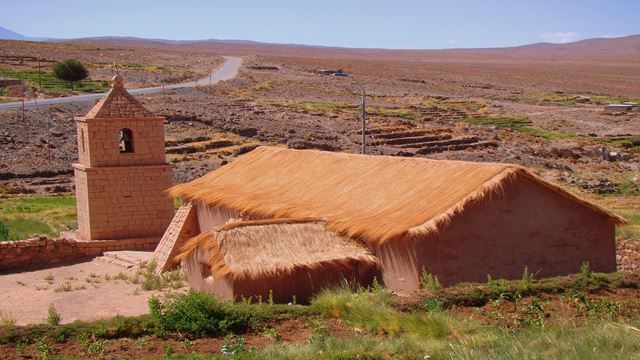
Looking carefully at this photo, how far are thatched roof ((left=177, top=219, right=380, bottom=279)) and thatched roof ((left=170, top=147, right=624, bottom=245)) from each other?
0.33m

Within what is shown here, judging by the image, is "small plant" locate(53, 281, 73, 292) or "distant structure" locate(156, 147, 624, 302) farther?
"small plant" locate(53, 281, 73, 292)

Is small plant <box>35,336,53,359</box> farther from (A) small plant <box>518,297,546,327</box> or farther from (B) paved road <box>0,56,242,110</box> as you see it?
(B) paved road <box>0,56,242,110</box>

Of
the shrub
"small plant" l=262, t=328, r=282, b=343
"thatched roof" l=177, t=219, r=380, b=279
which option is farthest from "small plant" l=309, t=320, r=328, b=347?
the shrub

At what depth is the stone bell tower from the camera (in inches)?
834

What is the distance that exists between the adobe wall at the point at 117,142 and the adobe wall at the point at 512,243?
9.69 m

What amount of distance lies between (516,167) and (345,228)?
3.16m

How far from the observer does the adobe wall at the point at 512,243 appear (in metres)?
13.5

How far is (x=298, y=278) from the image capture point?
13.9m

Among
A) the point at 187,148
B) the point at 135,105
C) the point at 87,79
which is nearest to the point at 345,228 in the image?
the point at 135,105

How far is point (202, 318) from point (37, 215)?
20.5 meters

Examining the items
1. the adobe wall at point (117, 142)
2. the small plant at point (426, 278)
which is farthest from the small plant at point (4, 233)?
the small plant at point (426, 278)

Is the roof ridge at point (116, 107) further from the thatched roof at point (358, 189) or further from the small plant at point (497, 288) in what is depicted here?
the small plant at point (497, 288)

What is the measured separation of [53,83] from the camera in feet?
201

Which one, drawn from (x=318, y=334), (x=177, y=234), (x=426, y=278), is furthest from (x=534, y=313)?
(x=177, y=234)
